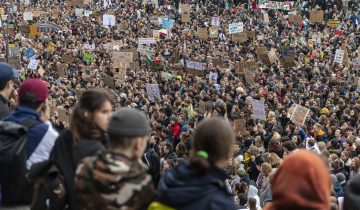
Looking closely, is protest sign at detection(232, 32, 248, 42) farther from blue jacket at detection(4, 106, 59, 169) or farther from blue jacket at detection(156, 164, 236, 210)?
blue jacket at detection(156, 164, 236, 210)

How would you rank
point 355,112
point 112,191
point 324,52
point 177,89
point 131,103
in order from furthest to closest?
A: point 324,52
point 177,89
point 131,103
point 355,112
point 112,191

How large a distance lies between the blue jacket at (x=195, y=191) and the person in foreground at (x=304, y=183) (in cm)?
25

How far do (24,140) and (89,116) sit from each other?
0.52m

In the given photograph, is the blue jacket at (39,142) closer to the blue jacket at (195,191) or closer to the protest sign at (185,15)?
the blue jacket at (195,191)

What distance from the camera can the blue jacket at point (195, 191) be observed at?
3.17 meters

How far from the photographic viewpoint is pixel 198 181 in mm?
3201

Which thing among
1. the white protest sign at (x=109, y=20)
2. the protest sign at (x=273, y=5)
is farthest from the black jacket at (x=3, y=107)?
the protest sign at (x=273, y=5)

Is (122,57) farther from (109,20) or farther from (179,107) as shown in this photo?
(109,20)

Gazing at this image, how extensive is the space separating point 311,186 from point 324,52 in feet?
64.4

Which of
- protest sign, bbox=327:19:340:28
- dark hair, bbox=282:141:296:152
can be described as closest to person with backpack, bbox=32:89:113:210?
dark hair, bbox=282:141:296:152

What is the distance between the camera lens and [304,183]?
301 centimetres

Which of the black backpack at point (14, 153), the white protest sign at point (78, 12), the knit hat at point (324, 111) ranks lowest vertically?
the white protest sign at point (78, 12)

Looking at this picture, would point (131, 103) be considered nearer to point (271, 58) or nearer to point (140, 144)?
point (271, 58)

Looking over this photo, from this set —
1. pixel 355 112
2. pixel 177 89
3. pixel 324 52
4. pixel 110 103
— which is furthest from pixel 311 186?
pixel 324 52
